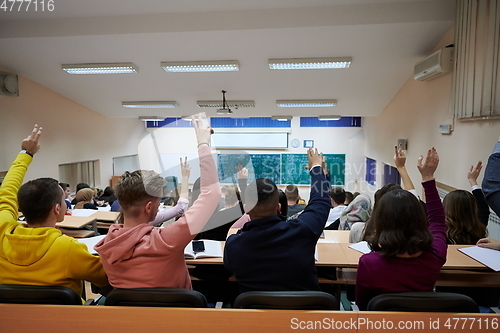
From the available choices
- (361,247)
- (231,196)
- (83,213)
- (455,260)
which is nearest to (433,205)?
(455,260)

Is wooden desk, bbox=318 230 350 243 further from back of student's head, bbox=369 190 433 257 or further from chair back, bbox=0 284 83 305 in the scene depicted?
chair back, bbox=0 284 83 305

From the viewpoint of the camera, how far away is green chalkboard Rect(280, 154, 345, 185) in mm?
9422

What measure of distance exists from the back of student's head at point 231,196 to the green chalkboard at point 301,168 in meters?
7.06

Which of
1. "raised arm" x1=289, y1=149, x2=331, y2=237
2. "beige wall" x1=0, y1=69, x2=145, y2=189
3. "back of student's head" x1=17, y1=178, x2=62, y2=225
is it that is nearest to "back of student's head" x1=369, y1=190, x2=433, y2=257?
"raised arm" x1=289, y1=149, x2=331, y2=237

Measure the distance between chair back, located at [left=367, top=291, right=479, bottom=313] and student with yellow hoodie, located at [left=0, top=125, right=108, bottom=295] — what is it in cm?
131

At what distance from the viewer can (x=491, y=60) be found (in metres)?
2.68

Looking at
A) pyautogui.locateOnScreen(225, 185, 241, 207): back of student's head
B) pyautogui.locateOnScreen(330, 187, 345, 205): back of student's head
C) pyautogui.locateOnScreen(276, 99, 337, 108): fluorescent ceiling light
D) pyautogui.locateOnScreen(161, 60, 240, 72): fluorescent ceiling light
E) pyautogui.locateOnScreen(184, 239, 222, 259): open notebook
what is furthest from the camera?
pyautogui.locateOnScreen(276, 99, 337, 108): fluorescent ceiling light

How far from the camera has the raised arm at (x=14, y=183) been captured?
1.45 metres

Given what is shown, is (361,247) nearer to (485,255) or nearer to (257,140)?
(485,255)

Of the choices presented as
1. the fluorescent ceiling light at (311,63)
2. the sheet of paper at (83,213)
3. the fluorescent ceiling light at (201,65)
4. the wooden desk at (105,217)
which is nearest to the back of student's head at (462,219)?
the fluorescent ceiling light at (311,63)

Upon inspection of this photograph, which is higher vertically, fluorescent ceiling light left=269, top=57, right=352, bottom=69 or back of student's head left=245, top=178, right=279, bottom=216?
fluorescent ceiling light left=269, top=57, right=352, bottom=69

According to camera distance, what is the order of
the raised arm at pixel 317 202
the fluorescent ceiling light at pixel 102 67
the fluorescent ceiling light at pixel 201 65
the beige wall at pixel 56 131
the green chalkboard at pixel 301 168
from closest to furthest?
1. the raised arm at pixel 317 202
2. the fluorescent ceiling light at pixel 201 65
3. the fluorescent ceiling light at pixel 102 67
4. the beige wall at pixel 56 131
5. the green chalkboard at pixel 301 168

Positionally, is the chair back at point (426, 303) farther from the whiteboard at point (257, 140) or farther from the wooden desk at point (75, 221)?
the whiteboard at point (257, 140)

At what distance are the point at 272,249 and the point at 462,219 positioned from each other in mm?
1583
